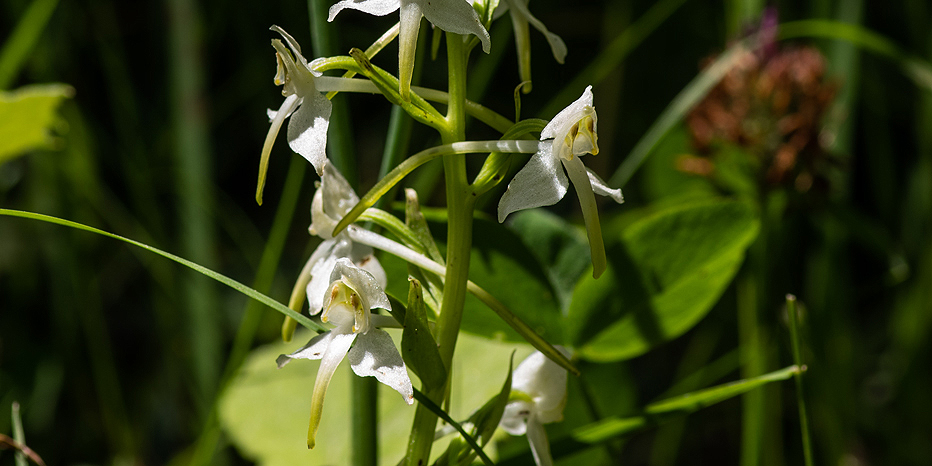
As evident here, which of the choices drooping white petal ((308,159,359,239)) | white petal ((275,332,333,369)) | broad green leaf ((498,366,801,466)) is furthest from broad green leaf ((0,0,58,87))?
broad green leaf ((498,366,801,466))

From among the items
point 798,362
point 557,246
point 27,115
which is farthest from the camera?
point 27,115

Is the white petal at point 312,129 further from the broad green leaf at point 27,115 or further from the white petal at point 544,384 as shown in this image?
the broad green leaf at point 27,115

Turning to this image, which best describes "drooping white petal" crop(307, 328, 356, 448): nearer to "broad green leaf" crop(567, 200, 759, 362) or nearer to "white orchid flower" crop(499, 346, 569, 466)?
"white orchid flower" crop(499, 346, 569, 466)

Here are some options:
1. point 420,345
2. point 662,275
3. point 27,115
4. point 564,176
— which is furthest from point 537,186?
point 27,115

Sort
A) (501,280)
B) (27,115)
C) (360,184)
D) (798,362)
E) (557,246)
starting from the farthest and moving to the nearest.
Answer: (360,184), (27,115), (557,246), (501,280), (798,362)

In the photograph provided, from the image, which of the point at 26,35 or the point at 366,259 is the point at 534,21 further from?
the point at 26,35

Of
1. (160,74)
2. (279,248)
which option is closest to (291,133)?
(279,248)

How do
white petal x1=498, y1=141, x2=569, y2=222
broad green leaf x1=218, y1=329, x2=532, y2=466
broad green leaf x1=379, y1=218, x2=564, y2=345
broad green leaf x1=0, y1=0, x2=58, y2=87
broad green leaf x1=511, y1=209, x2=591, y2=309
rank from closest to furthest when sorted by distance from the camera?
white petal x1=498, y1=141, x2=569, y2=222, broad green leaf x1=379, y1=218, x2=564, y2=345, broad green leaf x1=511, y1=209, x2=591, y2=309, broad green leaf x1=218, y1=329, x2=532, y2=466, broad green leaf x1=0, y1=0, x2=58, y2=87
